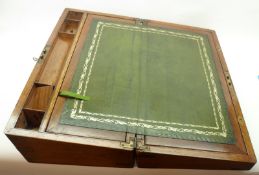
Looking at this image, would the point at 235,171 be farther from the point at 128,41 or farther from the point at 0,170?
the point at 0,170

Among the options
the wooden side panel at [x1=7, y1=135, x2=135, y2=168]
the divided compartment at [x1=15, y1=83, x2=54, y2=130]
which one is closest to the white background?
the wooden side panel at [x1=7, y1=135, x2=135, y2=168]

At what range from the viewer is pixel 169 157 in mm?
1135

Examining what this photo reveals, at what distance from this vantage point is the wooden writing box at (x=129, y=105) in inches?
44.6

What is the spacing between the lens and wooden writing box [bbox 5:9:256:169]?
1134 millimetres

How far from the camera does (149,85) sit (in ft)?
4.48

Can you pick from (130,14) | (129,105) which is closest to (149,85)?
(129,105)

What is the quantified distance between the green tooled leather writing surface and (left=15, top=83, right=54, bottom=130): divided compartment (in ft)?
0.43

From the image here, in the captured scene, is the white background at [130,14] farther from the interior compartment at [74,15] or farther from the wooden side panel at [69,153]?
the interior compartment at [74,15]

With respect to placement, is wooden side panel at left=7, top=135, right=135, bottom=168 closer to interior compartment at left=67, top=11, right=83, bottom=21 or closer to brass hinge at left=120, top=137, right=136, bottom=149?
brass hinge at left=120, top=137, right=136, bottom=149

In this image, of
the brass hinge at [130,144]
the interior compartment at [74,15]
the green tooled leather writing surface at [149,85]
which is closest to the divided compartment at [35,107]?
the green tooled leather writing surface at [149,85]

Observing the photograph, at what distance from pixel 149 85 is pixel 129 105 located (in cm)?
17

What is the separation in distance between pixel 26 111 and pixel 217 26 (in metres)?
1.51

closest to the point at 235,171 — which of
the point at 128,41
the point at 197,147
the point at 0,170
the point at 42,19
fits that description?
the point at 197,147

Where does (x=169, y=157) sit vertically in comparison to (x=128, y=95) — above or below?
below
